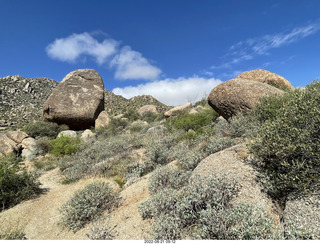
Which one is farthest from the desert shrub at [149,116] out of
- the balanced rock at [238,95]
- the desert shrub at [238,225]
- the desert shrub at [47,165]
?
the desert shrub at [238,225]

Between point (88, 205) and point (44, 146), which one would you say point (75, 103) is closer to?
point (44, 146)

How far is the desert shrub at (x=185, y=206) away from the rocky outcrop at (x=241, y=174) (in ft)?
0.64

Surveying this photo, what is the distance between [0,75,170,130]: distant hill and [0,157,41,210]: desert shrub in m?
29.3

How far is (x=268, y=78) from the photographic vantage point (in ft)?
37.9

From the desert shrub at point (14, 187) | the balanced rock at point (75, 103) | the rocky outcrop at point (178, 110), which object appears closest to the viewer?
the desert shrub at point (14, 187)

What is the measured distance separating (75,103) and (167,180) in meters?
15.1

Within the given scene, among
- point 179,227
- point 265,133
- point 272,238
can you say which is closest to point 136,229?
point 179,227

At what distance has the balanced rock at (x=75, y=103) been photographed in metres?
15.9

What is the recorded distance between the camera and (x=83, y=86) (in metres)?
17.4

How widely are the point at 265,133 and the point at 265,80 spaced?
400 inches

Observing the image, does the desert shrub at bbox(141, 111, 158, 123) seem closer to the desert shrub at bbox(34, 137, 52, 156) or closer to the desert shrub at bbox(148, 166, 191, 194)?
the desert shrub at bbox(34, 137, 52, 156)

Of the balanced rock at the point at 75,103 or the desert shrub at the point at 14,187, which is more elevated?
the balanced rock at the point at 75,103

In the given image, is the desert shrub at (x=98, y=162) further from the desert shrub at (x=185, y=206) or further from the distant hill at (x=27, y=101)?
the distant hill at (x=27, y=101)

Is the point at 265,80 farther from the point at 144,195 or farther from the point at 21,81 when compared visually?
the point at 21,81
